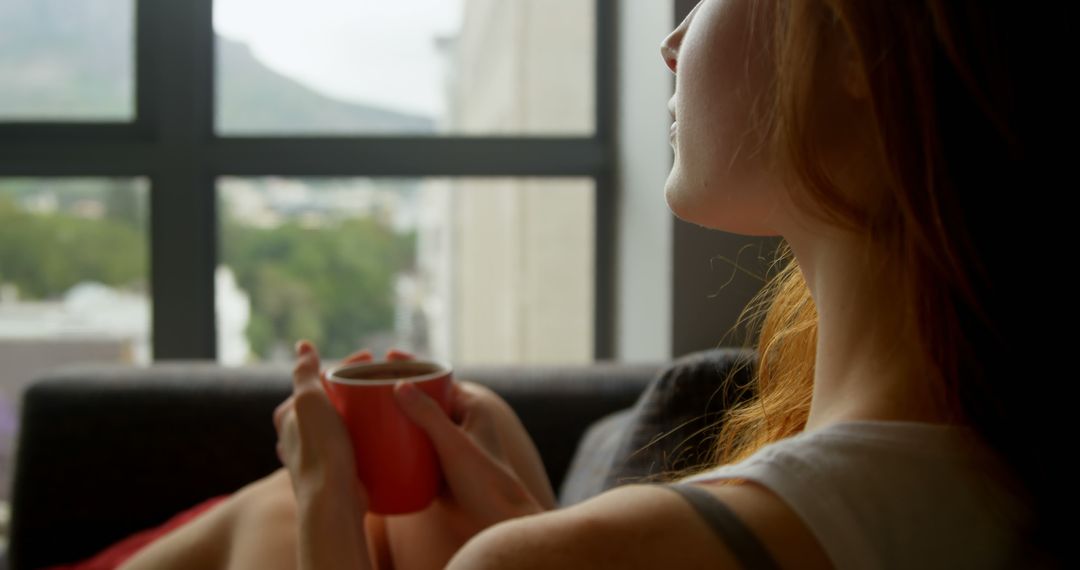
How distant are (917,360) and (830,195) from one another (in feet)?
0.36

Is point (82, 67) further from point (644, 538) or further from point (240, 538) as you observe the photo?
point (644, 538)

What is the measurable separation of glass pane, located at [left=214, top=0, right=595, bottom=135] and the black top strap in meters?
1.67

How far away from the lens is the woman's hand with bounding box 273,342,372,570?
74 cm

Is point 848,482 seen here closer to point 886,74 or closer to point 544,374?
point 886,74

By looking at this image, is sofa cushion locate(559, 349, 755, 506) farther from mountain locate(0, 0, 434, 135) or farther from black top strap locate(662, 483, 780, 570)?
mountain locate(0, 0, 434, 135)

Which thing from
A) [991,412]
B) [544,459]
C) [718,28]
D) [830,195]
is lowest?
[544,459]

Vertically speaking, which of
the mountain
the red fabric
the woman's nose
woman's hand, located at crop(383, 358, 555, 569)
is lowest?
the red fabric

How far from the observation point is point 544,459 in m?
1.49

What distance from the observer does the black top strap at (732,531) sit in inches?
16.6

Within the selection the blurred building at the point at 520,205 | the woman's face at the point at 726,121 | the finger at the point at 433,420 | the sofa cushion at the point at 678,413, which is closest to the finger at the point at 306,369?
the finger at the point at 433,420

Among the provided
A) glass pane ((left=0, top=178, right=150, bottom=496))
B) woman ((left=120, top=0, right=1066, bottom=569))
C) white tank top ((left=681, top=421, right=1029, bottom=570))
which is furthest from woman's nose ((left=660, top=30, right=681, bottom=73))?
glass pane ((left=0, top=178, right=150, bottom=496))

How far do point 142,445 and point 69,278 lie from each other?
861 mm

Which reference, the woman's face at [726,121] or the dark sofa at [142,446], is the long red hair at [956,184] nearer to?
the woman's face at [726,121]

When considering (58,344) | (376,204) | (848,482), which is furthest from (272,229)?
(848,482)
